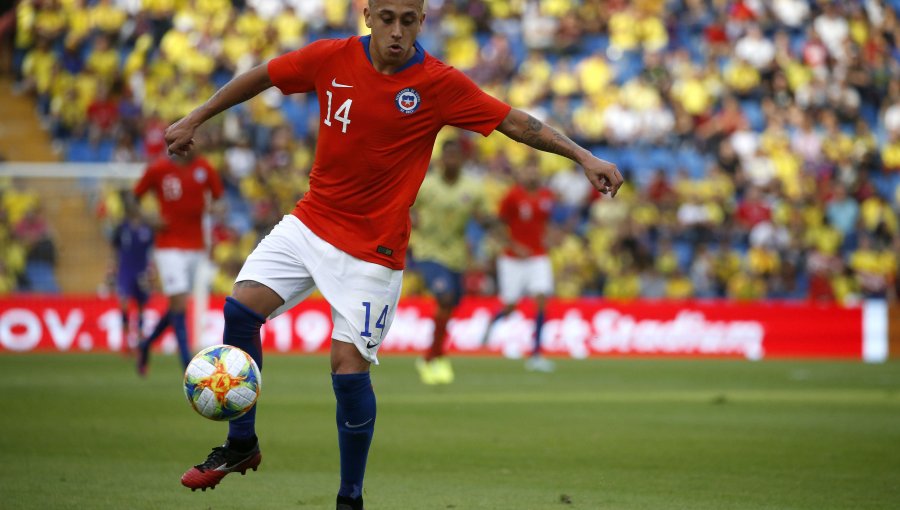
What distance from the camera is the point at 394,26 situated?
6.44m

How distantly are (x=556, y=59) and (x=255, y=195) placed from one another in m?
7.68

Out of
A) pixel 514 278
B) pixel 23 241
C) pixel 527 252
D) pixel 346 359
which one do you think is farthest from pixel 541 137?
pixel 23 241

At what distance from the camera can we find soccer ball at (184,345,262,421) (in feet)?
21.3

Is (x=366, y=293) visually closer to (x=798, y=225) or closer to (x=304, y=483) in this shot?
(x=304, y=483)

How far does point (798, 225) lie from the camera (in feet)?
83.4

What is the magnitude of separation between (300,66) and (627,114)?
2132 centimetres

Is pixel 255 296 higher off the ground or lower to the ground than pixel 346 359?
higher

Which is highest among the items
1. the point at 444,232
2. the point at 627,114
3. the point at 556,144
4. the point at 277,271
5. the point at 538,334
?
the point at 627,114

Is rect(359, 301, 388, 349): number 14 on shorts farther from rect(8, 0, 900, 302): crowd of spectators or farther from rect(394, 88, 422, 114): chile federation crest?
rect(8, 0, 900, 302): crowd of spectators

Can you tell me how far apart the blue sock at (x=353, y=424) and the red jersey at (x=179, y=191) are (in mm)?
9126

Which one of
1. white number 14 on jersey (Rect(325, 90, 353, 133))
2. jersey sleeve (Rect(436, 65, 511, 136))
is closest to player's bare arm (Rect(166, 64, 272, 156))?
white number 14 on jersey (Rect(325, 90, 353, 133))

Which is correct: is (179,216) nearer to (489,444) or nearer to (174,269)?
(174,269)

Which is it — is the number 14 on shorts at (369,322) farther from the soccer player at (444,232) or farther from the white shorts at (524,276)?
the white shorts at (524,276)

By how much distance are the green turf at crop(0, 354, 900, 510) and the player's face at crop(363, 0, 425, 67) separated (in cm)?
246
